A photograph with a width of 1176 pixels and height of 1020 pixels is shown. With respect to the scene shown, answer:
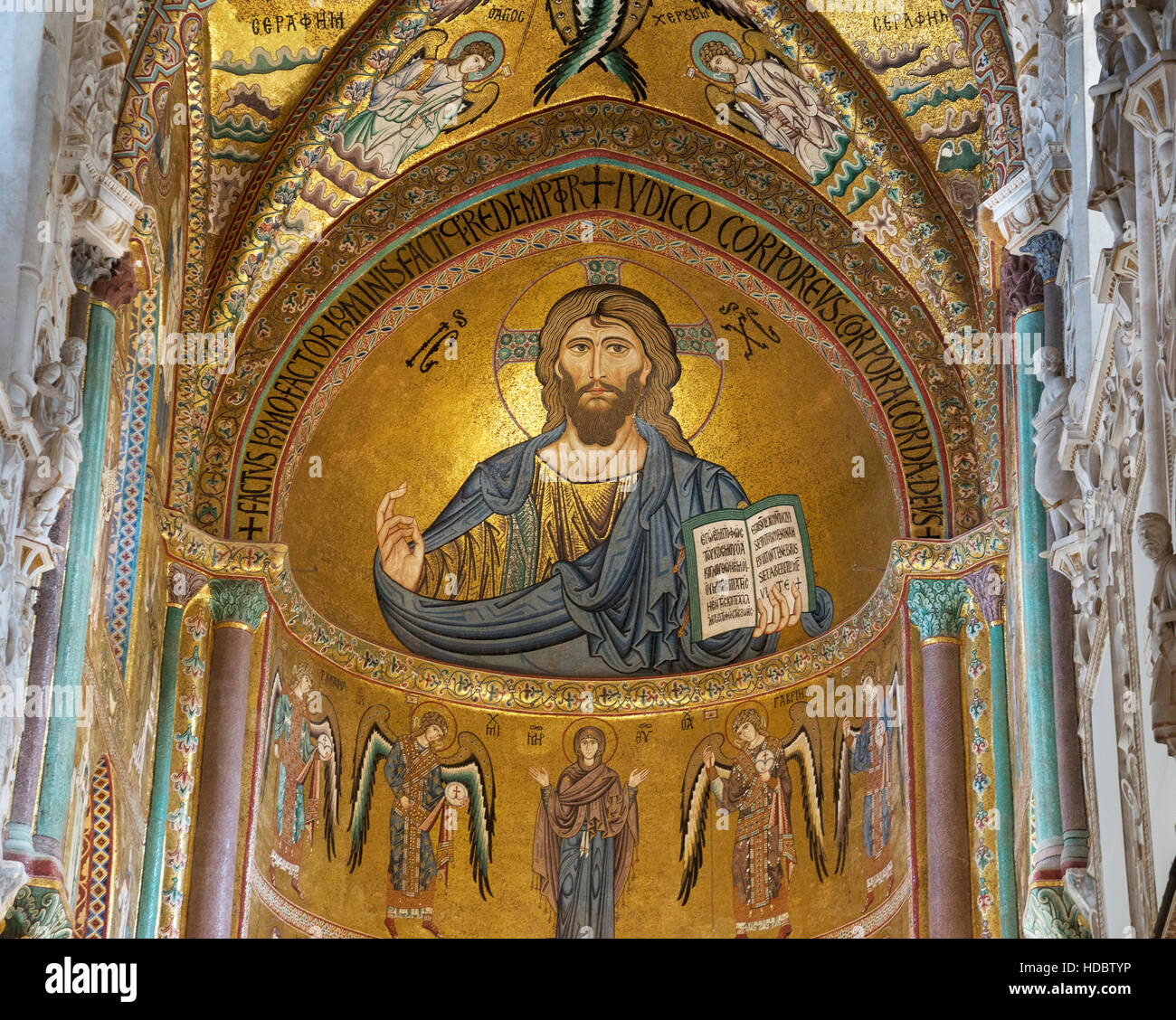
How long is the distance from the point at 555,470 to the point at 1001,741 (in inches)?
199

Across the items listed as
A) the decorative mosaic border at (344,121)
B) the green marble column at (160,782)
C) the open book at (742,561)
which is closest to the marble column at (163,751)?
the green marble column at (160,782)

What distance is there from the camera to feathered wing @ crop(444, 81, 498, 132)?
15.9m

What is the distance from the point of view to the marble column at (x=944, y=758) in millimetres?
14133

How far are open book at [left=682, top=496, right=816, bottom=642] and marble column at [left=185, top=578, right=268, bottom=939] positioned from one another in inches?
158

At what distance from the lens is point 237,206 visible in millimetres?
15594

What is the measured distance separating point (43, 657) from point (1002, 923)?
6677 millimetres

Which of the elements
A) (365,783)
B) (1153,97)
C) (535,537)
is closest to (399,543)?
(535,537)

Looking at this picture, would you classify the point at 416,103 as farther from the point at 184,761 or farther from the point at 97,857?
the point at 97,857

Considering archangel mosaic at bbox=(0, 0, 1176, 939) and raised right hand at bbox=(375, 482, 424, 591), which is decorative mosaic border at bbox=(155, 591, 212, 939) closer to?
archangel mosaic at bbox=(0, 0, 1176, 939)

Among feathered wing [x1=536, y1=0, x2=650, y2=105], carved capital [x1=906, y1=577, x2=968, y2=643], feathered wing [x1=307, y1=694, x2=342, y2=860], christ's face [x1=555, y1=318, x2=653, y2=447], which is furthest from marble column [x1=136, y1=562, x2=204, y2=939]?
carved capital [x1=906, y1=577, x2=968, y2=643]

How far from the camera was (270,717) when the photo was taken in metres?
15.5
